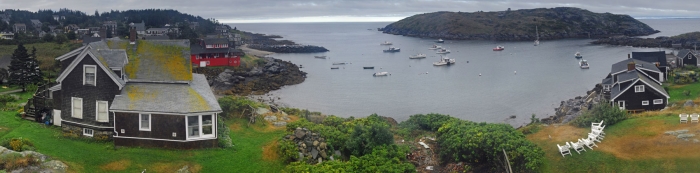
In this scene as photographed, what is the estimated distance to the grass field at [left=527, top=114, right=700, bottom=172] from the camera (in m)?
22.9

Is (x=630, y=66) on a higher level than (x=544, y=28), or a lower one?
lower

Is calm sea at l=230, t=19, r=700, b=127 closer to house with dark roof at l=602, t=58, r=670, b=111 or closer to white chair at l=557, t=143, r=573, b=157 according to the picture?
house with dark roof at l=602, t=58, r=670, b=111

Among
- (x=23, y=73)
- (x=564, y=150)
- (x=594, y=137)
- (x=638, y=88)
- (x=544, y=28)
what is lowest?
(x=564, y=150)

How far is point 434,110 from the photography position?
52062 mm

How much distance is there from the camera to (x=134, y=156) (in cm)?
2144

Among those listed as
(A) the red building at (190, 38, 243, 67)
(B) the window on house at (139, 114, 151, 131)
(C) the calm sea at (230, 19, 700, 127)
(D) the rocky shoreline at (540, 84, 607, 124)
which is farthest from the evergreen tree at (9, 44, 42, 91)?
(D) the rocky shoreline at (540, 84, 607, 124)

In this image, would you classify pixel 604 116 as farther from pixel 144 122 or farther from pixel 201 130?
pixel 144 122

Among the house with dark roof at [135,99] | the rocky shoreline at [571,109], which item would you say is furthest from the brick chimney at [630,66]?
the house with dark roof at [135,99]

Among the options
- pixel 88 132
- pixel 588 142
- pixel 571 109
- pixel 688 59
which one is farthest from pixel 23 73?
pixel 688 59

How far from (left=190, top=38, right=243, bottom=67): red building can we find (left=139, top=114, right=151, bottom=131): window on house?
49.9 meters

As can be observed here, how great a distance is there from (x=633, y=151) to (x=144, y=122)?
20133 mm

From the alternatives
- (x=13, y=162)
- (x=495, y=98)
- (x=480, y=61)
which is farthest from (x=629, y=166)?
(x=480, y=61)

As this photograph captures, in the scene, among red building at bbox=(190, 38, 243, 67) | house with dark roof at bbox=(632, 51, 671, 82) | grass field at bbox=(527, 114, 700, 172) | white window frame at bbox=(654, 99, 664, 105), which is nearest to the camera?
grass field at bbox=(527, 114, 700, 172)

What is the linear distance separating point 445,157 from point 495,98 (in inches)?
1314
